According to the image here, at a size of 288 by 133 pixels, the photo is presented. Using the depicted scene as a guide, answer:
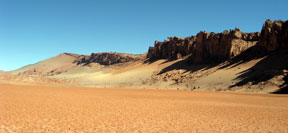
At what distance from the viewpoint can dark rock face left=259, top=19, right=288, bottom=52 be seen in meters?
40.9

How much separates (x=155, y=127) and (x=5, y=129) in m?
5.39

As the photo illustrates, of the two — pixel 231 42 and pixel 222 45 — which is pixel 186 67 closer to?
pixel 222 45

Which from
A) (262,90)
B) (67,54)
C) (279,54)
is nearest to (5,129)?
(262,90)

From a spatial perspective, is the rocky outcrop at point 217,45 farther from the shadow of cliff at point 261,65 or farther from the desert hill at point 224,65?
the shadow of cliff at point 261,65

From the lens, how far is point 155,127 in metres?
8.86

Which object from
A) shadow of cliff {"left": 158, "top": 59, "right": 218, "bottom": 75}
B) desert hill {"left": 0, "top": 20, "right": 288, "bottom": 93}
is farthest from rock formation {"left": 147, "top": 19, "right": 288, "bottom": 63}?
shadow of cliff {"left": 158, "top": 59, "right": 218, "bottom": 75}

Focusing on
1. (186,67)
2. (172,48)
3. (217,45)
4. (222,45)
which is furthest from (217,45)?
(172,48)

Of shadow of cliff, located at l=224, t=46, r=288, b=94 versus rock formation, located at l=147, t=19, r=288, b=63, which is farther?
rock formation, located at l=147, t=19, r=288, b=63

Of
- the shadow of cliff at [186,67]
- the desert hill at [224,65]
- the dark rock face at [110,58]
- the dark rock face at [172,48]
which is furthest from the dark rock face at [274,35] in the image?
the dark rock face at [110,58]

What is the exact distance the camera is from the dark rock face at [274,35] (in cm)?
4089

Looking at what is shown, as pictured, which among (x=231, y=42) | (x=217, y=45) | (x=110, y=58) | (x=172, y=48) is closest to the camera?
(x=231, y=42)

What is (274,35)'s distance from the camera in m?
41.6

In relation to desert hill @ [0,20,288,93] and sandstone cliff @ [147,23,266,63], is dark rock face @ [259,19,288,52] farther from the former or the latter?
sandstone cliff @ [147,23,266,63]

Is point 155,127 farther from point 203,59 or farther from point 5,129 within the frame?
point 203,59
